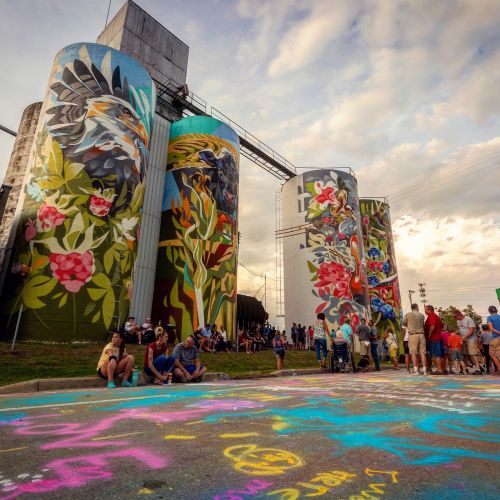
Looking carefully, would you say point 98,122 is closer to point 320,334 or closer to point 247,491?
point 320,334

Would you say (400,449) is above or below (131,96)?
below

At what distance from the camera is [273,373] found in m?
9.05

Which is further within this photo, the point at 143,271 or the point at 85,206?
the point at 143,271

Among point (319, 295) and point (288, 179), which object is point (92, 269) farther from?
point (288, 179)

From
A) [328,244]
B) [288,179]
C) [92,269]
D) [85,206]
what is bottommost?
[92,269]

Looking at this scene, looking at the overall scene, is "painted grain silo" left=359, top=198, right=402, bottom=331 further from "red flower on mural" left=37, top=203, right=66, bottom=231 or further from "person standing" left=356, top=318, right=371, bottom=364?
"red flower on mural" left=37, top=203, right=66, bottom=231

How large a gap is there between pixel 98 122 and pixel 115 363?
446 inches

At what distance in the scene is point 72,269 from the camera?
12750mm

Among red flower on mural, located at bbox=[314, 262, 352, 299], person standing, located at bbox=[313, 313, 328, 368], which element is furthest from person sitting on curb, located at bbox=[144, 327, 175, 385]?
red flower on mural, located at bbox=[314, 262, 352, 299]

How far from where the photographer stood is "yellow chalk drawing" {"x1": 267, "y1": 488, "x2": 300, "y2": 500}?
1568 mm

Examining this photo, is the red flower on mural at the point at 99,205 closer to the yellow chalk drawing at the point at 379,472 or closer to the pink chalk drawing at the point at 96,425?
the pink chalk drawing at the point at 96,425

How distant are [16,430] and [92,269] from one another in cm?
1124

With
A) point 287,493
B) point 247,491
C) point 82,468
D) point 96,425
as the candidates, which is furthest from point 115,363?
point 287,493

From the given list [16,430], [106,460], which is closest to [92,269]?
[16,430]
